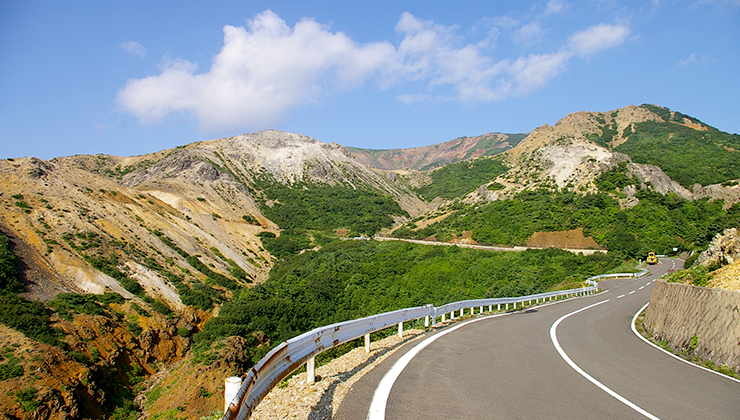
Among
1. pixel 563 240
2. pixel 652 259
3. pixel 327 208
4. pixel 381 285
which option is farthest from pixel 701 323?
pixel 327 208

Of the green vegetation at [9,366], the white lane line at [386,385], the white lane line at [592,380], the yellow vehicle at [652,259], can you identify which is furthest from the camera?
the yellow vehicle at [652,259]

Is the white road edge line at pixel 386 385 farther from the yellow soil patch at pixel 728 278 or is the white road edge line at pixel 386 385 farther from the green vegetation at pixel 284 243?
the green vegetation at pixel 284 243

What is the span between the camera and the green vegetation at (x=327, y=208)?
95250 mm

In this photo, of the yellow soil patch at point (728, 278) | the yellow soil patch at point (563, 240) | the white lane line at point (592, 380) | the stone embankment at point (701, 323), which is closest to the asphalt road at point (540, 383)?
the white lane line at point (592, 380)

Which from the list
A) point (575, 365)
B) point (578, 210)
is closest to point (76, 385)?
point (575, 365)

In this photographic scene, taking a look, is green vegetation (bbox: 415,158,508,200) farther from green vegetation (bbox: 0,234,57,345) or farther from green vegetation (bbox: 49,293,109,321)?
green vegetation (bbox: 0,234,57,345)

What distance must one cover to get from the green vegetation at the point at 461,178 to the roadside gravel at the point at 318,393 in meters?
139

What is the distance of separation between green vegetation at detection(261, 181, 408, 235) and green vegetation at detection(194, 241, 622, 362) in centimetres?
4237

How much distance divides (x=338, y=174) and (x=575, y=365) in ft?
425

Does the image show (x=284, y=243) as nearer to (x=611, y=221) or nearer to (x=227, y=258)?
(x=227, y=258)

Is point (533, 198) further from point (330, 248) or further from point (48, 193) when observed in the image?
point (48, 193)

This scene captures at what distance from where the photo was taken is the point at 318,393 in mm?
5590

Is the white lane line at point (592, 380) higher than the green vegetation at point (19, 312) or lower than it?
higher

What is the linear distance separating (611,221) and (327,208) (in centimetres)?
6938
